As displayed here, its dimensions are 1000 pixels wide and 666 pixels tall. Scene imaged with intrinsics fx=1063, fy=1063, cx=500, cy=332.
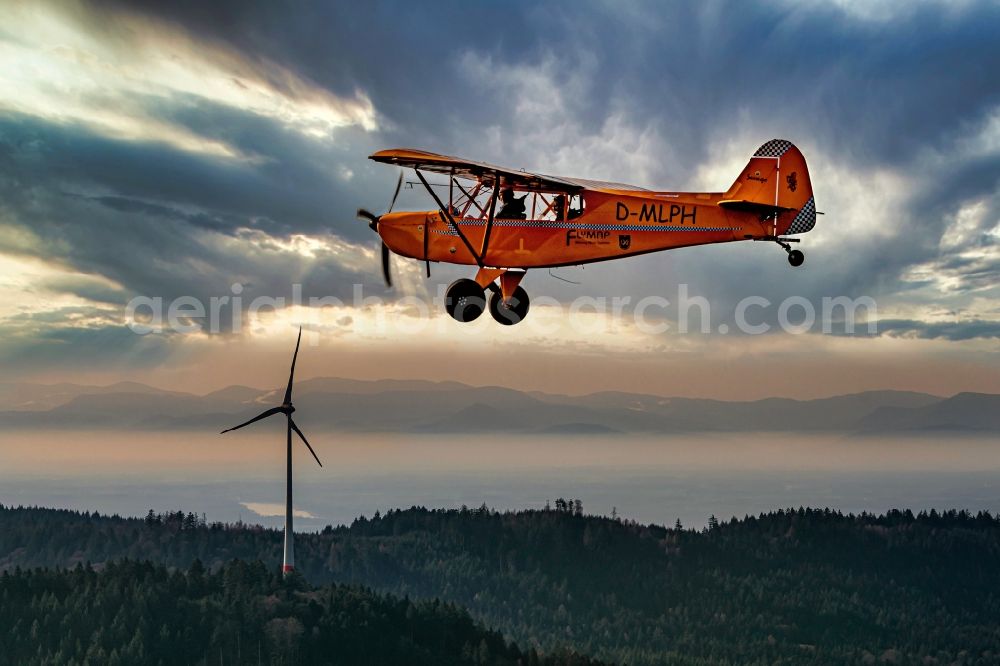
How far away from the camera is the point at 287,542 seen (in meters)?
136

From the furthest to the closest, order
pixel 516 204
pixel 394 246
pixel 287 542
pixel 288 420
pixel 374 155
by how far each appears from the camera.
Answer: pixel 287 542, pixel 288 420, pixel 394 246, pixel 516 204, pixel 374 155

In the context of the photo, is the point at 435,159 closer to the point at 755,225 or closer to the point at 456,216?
the point at 456,216

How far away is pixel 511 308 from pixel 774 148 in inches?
417

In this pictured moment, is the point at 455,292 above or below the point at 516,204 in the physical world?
below

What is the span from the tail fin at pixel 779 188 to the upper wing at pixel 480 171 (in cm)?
411

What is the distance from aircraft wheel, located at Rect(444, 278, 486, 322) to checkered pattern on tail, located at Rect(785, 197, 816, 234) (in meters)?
10.6

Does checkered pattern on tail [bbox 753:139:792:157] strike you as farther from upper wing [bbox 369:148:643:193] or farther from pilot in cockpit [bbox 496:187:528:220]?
pilot in cockpit [bbox 496:187:528:220]

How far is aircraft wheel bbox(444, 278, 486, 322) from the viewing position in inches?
1437

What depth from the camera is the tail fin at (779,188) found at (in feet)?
114

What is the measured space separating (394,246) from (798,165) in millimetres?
14543


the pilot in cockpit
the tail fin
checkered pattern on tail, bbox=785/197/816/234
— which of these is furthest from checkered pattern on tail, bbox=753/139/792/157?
the pilot in cockpit

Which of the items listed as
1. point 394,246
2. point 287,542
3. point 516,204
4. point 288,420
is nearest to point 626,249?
point 516,204

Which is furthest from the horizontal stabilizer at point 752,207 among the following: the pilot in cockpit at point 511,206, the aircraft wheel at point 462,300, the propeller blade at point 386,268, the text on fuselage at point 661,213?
the propeller blade at point 386,268

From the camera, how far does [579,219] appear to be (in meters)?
36.0
